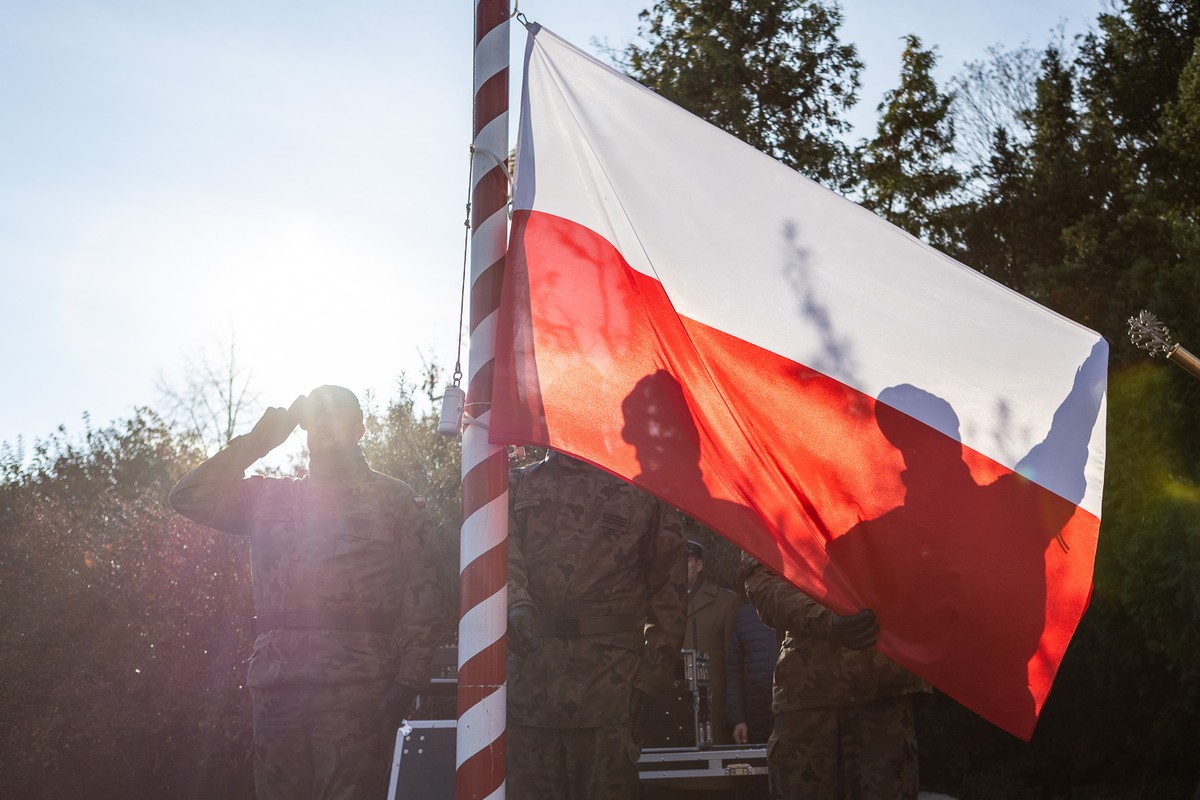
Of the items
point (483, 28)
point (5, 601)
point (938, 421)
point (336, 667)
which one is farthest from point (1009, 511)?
point (5, 601)

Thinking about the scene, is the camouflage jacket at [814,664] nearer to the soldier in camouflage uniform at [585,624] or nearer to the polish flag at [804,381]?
the soldier in camouflage uniform at [585,624]

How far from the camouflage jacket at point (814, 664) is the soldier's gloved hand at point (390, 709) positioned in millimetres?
1514

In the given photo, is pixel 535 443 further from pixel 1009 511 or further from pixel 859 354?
pixel 1009 511

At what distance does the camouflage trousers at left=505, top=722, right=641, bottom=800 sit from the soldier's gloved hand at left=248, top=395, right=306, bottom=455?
1.72 metres

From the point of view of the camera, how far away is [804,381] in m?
3.65

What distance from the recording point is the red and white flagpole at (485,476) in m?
3.32

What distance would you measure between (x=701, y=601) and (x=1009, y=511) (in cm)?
447

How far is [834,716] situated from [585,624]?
3.61ft

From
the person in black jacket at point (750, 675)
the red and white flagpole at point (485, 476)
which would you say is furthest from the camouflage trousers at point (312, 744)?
the person in black jacket at point (750, 675)

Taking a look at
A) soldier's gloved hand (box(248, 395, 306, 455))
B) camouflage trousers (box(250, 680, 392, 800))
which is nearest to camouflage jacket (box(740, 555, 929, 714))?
camouflage trousers (box(250, 680, 392, 800))

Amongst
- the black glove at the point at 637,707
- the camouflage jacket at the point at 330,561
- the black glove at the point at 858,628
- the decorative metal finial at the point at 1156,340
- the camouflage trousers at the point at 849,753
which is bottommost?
the camouflage trousers at the point at 849,753

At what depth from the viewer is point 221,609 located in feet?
40.9

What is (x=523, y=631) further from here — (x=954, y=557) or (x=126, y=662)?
(x=126, y=662)

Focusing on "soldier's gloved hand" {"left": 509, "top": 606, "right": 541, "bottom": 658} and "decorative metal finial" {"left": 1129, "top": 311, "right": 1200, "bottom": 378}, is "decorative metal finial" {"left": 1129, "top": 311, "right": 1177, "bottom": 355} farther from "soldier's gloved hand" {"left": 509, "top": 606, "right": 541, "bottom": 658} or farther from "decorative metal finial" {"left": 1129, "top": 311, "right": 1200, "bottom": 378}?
"soldier's gloved hand" {"left": 509, "top": 606, "right": 541, "bottom": 658}
